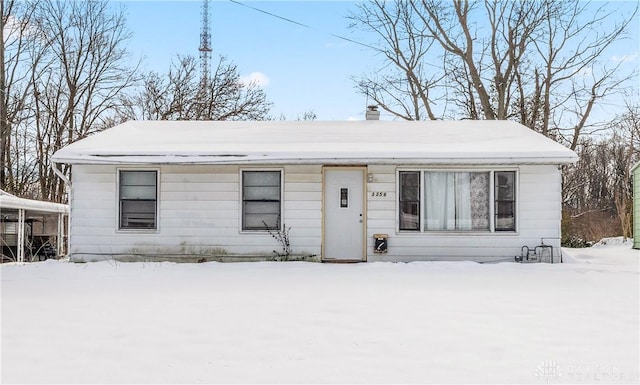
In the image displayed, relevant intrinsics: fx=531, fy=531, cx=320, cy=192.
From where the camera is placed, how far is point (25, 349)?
4305mm

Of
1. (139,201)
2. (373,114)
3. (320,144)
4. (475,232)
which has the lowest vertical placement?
(475,232)

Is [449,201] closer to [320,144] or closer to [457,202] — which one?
[457,202]

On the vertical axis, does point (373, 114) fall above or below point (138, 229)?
above

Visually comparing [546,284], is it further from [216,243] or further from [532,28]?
[532,28]

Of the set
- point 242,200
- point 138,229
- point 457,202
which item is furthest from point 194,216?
point 457,202

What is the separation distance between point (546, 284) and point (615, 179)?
24.2 metres

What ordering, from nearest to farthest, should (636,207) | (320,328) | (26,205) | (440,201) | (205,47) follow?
(320,328)
(440,201)
(26,205)
(636,207)
(205,47)

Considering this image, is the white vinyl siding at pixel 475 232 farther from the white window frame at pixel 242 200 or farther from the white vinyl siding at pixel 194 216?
the white window frame at pixel 242 200

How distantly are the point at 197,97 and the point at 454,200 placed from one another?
14.7 m

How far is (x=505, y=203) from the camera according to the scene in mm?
10492

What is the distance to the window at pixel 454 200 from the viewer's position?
34.4 ft

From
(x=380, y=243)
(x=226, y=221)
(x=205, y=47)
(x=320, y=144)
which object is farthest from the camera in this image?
(x=205, y=47)

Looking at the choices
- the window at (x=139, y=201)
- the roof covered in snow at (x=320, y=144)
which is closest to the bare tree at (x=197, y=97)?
the roof covered in snow at (x=320, y=144)

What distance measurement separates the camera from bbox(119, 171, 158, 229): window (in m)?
10.6
